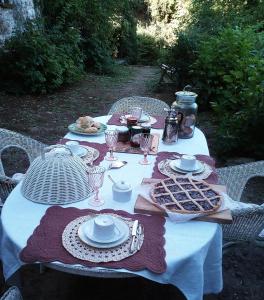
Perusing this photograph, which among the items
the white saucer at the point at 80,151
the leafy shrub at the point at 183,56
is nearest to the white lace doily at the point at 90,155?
the white saucer at the point at 80,151

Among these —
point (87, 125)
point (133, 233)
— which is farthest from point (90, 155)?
point (133, 233)

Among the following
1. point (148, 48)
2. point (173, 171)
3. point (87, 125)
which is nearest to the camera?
point (173, 171)

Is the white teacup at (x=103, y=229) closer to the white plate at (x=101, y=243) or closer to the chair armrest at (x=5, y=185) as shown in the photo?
the white plate at (x=101, y=243)

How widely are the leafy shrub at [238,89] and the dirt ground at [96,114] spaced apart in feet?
0.83

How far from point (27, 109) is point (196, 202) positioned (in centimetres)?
493

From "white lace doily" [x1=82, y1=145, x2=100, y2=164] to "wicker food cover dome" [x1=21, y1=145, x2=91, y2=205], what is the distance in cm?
39

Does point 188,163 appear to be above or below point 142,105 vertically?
above

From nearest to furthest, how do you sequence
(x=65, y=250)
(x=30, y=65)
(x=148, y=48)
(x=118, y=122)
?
1. (x=65, y=250)
2. (x=118, y=122)
3. (x=30, y=65)
4. (x=148, y=48)

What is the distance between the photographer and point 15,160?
4113 mm

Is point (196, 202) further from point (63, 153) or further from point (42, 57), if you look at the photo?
point (42, 57)

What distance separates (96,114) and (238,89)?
245 centimetres

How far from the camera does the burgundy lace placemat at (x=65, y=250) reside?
4.31ft

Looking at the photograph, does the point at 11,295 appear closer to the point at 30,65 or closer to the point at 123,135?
the point at 123,135

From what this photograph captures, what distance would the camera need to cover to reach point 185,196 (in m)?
1.71
